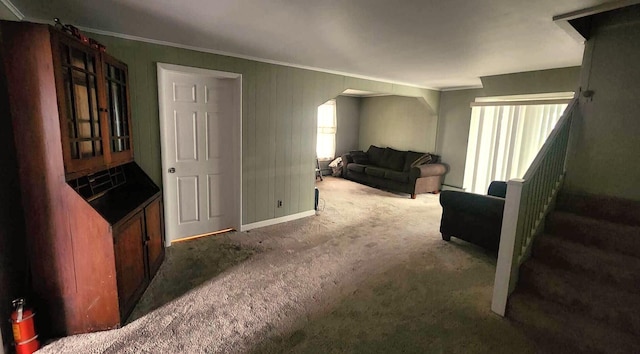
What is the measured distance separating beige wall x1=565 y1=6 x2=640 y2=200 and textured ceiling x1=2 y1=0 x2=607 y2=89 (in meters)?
0.35

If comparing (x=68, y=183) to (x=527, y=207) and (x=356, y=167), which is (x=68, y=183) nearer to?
(x=527, y=207)

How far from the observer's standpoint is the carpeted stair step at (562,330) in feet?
6.27

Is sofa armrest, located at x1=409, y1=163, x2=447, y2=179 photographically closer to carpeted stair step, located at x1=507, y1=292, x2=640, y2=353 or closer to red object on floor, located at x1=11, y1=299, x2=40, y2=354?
carpeted stair step, located at x1=507, y1=292, x2=640, y2=353

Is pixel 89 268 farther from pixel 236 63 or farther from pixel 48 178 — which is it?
pixel 236 63

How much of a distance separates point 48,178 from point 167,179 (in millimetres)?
1589

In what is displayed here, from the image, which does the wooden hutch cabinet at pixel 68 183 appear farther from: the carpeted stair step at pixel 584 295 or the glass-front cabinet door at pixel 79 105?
the carpeted stair step at pixel 584 295

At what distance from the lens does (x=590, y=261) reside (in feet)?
7.25

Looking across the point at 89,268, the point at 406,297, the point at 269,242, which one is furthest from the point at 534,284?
the point at 89,268

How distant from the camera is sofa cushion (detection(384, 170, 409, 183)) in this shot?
6.18 metres

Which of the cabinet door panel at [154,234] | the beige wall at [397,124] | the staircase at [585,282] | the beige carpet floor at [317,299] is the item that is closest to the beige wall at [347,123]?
the beige wall at [397,124]

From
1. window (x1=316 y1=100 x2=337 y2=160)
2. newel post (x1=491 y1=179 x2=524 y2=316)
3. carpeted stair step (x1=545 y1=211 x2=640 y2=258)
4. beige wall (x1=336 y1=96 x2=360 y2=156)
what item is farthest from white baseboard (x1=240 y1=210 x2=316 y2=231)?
beige wall (x1=336 y1=96 x2=360 y2=156)

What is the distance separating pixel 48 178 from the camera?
1814mm

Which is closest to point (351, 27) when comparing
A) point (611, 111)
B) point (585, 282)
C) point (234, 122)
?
point (234, 122)

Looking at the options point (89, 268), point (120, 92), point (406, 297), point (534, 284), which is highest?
point (120, 92)
